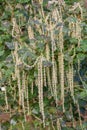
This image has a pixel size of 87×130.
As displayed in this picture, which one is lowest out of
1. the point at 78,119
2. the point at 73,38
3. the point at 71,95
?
the point at 78,119

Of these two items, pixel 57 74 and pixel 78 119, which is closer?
pixel 57 74

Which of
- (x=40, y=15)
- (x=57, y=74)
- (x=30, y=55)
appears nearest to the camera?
(x=30, y=55)

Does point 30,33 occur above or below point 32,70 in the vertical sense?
above

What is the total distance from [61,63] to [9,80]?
38cm

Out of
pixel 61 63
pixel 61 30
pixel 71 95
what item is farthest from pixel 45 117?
pixel 61 30

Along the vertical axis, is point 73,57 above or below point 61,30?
below

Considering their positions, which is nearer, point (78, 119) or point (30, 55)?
point (30, 55)

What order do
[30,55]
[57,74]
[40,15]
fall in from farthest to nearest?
[40,15]
[57,74]
[30,55]

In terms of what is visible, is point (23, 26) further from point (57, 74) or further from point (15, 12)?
point (57, 74)

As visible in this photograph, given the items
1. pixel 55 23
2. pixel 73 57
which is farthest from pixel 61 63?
pixel 55 23

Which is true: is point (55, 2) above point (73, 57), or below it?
above

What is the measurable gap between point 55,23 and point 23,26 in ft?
1.23

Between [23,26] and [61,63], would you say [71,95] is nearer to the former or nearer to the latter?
[61,63]

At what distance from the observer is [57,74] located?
2.58m
